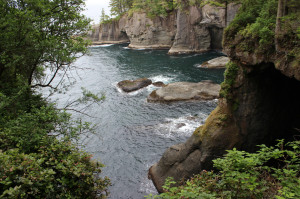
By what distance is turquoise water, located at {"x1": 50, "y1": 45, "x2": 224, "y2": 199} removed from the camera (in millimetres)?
17203

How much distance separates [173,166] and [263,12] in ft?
37.5

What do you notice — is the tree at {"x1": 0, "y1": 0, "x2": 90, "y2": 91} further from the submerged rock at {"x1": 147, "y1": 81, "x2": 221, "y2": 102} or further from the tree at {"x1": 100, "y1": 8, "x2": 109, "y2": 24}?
the tree at {"x1": 100, "y1": 8, "x2": 109, "y2": 24}

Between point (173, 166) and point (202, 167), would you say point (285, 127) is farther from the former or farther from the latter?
point (173, 166)

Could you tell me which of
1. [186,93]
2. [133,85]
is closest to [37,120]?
[186,93]

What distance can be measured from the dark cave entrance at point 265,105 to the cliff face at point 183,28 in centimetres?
3682

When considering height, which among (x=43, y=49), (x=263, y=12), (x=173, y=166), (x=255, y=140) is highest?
(x=263, y=12)

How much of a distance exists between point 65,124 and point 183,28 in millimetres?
54819

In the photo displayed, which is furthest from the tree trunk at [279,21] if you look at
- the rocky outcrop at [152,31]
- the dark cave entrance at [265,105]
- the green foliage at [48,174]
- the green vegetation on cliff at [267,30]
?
the rocky outcrop at [152,31]

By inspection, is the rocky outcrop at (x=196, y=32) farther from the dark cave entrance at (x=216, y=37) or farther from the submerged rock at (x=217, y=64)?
the submerged rock at (x=217, y=64)

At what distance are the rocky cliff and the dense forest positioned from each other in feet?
0.59

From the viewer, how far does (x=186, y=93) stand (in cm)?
2989

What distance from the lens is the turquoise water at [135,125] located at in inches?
677

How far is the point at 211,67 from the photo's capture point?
1715 inches

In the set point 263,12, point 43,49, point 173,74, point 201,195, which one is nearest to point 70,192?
point 201,195
